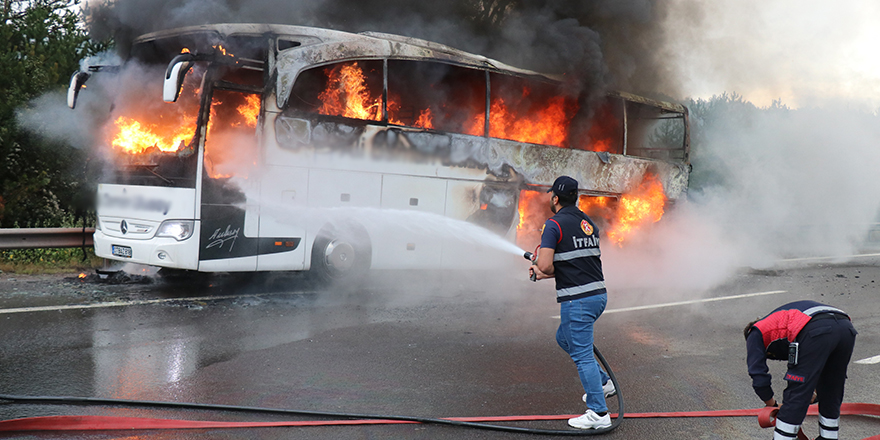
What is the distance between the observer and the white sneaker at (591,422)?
12.9ft

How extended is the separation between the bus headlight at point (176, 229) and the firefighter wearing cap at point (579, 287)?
4742 mm

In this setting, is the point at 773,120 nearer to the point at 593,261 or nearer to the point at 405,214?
the point at 405,214

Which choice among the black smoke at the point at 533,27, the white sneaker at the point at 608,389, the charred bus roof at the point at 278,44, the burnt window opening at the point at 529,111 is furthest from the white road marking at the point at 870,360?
the charred bus roof at the point at 278,44

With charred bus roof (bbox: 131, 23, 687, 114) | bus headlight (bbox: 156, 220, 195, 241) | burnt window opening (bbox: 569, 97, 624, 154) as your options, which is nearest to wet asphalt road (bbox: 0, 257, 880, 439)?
bus headlight (bbox: 156, 220, 195, 241)

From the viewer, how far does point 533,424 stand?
4.06m

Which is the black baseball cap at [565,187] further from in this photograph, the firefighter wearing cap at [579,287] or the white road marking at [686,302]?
the white road marking at [686,302]

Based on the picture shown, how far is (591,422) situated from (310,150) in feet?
17.4

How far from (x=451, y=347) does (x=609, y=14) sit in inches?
370

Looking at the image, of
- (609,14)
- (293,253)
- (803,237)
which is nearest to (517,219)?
(293,253)

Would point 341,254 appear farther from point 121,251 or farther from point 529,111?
point 529,111

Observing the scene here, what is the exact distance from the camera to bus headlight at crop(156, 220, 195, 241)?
284 inches

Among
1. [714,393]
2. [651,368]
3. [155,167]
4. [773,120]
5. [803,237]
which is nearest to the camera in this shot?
[714,393]

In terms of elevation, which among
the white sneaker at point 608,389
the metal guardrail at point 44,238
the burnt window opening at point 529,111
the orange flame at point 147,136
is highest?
the burnt window opening at point 529,111

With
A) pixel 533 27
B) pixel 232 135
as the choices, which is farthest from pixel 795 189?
pixel 232 135
